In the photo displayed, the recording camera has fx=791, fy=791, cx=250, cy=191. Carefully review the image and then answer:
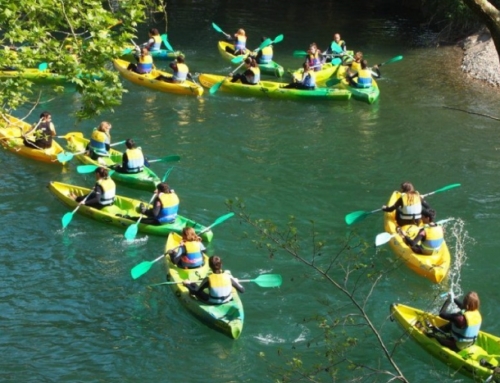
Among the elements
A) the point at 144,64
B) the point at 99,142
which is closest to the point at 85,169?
the point at 99,142

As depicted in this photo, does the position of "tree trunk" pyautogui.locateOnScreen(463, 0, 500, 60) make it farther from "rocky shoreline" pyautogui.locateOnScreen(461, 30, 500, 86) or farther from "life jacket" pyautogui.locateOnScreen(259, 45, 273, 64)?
"life jacket" pyautogui.locateOnScreen(259, 45, 273, 64)

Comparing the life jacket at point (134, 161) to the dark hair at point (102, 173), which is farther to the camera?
the life jacket at point (134, 161)

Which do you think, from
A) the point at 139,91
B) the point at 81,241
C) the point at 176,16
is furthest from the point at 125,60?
the point at 81,241

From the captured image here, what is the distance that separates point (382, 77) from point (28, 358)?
53.8 feet

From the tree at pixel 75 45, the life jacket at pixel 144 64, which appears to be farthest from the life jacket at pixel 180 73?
the tree at pixel 75 45

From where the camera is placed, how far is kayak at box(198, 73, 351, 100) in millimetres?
22125

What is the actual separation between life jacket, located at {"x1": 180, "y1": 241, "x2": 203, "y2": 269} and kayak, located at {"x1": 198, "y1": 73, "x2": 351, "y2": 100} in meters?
10.0

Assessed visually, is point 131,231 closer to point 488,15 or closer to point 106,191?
point 106,191

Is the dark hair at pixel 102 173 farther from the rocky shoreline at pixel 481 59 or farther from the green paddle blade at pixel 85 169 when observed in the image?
the rocky shoreline at pixel 481 59

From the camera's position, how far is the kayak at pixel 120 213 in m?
14.7

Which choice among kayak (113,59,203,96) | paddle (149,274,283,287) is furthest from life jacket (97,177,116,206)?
kayak (113,59,203,96)

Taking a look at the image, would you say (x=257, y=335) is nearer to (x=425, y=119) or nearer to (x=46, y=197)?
(x=46, y=197)

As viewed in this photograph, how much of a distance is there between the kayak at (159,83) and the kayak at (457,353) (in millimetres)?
12184

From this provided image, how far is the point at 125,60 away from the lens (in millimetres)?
25953
